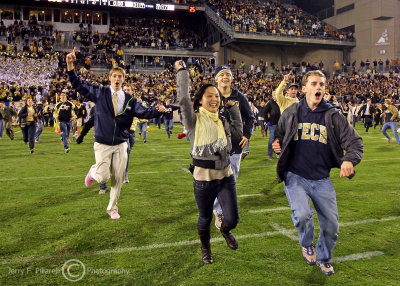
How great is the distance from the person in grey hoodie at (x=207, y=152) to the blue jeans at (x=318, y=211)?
2.05 ft

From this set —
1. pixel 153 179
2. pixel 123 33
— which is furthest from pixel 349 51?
pixel 153 179

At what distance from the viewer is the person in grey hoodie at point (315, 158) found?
132 inches

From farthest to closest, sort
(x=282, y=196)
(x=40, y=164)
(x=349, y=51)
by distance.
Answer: (x=349, y=51) < (x=40, y=164) < (x=282, y=196)

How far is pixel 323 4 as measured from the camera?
50125 millimetres

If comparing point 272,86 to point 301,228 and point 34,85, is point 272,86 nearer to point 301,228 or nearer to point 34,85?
point 34,85

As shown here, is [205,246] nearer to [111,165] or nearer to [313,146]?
[313,146]

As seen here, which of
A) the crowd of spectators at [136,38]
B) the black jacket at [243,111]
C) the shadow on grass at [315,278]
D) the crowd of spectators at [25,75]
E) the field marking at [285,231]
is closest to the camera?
the shadow on grass at [315,278]

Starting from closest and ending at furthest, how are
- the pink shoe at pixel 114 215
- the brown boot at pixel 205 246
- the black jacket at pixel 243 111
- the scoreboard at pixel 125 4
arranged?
the brown boot at pixel 205 246 < the black jacket at pixel 243 111 < the pink shoe at pixel 114 215 < the scoreboard at pixel 125 4

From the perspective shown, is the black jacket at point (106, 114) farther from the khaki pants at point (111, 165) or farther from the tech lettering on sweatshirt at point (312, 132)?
the tech lettering on sweatshirt at point (312, 132)


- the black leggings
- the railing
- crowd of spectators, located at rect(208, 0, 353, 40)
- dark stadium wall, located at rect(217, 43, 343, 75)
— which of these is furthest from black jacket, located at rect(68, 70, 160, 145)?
dark stadium wall, located at rect(217, 43, 343, 75)

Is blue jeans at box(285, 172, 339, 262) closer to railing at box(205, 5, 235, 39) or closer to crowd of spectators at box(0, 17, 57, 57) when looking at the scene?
crowd of spectators at box(0, 17, 57, 57)

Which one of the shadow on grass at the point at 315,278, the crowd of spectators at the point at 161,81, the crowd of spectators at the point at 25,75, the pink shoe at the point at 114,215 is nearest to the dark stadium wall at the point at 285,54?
the crowd of spectators at the point at 161,81

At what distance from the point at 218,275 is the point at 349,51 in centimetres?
4814

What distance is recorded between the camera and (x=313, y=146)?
11.4ft
